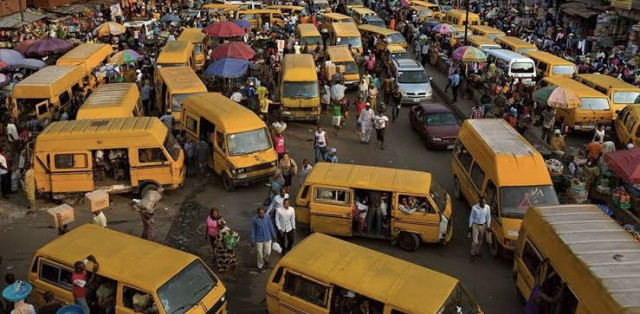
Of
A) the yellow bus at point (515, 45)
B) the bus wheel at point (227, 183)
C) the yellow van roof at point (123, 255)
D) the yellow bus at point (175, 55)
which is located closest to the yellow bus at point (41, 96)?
the yellow bus at point (175, 55)

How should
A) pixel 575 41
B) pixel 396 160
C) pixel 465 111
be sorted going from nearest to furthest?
1. pixel 396 160
2. pixel 465 111
3. pixel 575 41

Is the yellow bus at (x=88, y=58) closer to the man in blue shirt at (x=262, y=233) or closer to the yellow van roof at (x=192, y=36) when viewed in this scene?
the yellow van roof at (x=192, y=36)

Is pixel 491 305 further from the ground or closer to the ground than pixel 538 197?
closer to the ground

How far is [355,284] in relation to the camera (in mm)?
8969

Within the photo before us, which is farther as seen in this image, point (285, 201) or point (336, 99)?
point (336, 99)

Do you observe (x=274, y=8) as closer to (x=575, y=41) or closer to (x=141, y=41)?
(x=141, y=41)

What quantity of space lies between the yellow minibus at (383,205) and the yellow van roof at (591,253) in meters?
2.47

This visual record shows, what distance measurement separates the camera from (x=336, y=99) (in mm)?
22750

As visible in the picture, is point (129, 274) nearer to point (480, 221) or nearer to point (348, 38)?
point (480, 221)

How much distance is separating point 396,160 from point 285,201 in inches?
299

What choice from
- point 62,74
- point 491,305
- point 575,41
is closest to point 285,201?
point 491,305

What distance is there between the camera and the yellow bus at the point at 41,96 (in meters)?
19.4

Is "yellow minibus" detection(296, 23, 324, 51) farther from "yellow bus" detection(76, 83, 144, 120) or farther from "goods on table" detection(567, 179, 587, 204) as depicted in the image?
"goods on table" detection(567, 179, 587, 204)

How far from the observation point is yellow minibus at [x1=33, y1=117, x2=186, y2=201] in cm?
1500
